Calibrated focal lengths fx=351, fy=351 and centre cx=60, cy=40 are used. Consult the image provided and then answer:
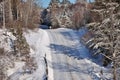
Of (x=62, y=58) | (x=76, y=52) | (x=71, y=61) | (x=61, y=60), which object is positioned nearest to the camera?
(x=71, y=61)

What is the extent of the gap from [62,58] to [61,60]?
3.60 ft

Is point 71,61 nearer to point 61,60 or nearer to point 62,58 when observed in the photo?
point 61,60

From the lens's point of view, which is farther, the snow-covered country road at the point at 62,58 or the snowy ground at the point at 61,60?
the snow-covered country road at the point at 62,58

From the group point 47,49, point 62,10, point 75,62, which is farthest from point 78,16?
point 75,62

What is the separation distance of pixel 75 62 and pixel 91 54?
217 inches

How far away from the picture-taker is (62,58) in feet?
166

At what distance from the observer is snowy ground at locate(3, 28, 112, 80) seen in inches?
1631

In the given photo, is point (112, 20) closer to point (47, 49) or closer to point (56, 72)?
point (56, 72)

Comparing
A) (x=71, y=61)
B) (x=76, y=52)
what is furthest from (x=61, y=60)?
(x=76, y=52)

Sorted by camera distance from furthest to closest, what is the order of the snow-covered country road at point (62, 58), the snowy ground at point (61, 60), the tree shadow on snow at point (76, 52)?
the tree shadow on snow at point (76, 52) < the snow-covered country road at point (62, 58) < the snowy ground at point (61, 60)

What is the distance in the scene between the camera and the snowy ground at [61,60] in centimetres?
4144

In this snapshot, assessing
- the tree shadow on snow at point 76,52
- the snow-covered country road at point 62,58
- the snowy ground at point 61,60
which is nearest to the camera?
the snowy ground at point 61,60

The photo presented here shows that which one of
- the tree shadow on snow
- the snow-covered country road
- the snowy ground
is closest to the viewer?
the snowy ground

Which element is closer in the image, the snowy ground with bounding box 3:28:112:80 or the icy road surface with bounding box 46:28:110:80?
the snowy ground with bounding box 3:28:112:80
